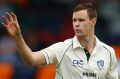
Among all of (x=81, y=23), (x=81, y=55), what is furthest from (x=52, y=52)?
(x=81, y=23)

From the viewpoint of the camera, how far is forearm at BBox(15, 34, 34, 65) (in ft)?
25.3

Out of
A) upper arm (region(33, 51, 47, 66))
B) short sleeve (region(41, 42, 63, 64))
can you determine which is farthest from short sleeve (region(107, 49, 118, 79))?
upper arm (region(33, 51, 47, 66))

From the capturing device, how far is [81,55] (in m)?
8.51

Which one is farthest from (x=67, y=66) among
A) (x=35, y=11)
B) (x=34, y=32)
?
(x=35, y=11)

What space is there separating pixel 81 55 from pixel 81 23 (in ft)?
Answer: 1.43

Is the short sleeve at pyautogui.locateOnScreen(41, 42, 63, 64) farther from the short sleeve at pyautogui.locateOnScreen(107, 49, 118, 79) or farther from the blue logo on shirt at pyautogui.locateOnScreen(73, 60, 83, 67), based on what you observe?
the short sleeve at pyautogui.locateOnScreen(107, 49, 118, 79)

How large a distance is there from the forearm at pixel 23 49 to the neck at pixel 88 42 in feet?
2.94

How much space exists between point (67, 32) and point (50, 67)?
13.7ft

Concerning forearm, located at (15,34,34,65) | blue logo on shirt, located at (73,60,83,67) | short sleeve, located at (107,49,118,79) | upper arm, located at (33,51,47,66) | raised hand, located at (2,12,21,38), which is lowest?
short sleeve, located at (107,49,118,79)

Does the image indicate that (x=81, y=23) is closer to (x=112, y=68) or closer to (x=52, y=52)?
(x=52, y=52)

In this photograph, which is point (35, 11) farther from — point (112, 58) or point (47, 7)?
point (112, 58)

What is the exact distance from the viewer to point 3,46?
17031 millimetres

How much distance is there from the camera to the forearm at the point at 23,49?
7.71 meters

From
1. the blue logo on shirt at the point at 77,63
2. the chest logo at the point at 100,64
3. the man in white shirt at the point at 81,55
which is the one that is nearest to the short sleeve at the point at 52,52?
the man in white shirt at the point at 81,55
